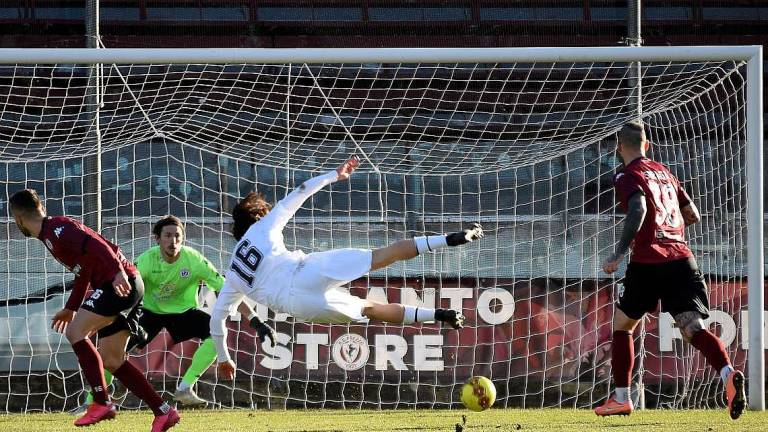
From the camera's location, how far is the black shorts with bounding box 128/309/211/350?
8609 millimetres

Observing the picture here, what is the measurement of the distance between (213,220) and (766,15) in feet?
30.1

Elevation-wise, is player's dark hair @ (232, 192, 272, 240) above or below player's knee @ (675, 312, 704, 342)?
above

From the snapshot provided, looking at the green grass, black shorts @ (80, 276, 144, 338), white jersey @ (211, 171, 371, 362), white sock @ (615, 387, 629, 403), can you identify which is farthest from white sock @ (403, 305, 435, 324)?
black shorts @ (80, 276, 144, 338)

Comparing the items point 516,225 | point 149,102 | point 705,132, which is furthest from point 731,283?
point 149,102

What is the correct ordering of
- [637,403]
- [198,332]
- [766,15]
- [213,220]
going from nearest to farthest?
[198,332]
[637,403]
[213,220]
[766,15]

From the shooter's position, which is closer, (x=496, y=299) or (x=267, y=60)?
(x=267, y=60)

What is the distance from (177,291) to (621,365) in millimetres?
3306

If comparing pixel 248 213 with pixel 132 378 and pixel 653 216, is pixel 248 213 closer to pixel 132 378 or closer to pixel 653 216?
pixel 132 378

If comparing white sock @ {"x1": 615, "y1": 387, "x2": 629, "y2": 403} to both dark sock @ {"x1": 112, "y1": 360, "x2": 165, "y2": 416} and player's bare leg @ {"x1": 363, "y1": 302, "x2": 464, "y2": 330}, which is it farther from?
dark sock @ {"x1": 112, "y1": 360, "x2": 165, "y2": 416}

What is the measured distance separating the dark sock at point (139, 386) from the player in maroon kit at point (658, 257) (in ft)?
9.26

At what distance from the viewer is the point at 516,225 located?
11.0m

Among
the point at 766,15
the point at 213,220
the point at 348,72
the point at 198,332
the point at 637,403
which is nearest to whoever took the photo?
the point at 198,332

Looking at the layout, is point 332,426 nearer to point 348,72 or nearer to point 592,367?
point 592,367

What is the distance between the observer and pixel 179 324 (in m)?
8.61
